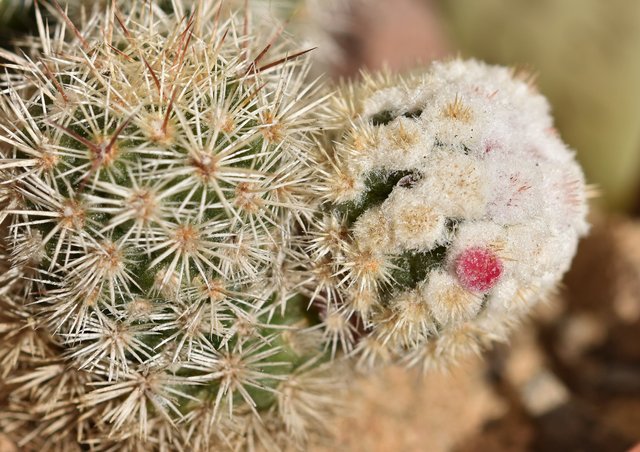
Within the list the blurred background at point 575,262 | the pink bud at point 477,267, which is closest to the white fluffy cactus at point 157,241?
the pink bud at point 477,267

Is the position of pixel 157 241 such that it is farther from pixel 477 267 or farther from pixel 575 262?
pixel 575 262

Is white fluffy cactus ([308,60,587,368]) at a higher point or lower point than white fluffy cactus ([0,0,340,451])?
higher

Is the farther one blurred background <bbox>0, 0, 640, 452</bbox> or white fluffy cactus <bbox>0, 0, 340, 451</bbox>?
blurred background <bbox>0, 0, 640, 452</bbox>

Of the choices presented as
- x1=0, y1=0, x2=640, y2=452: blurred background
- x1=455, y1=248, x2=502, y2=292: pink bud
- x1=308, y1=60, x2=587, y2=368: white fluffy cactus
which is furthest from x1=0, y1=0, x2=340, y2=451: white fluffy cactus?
x1=0, y1=0, x2=640, y2=452: blurred background

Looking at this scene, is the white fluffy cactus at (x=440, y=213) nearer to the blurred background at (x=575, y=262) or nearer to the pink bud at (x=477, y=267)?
the pink bud at (x=477, y=267)

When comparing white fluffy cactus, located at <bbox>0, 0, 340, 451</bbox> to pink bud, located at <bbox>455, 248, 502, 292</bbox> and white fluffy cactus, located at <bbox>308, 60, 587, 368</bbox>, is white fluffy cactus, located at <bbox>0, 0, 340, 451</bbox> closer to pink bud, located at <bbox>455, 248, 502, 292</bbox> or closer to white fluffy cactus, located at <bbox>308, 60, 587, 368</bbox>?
white fluffy cactus, located at <bbox>308, 60, 587, 368</bbox>

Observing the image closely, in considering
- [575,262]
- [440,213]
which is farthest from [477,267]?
[575,262]
